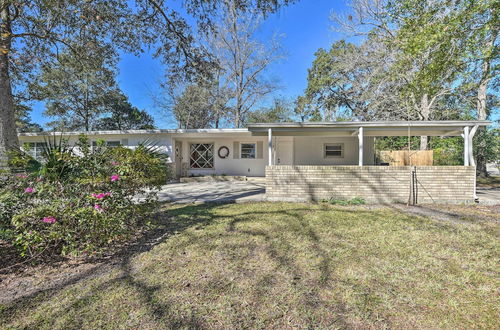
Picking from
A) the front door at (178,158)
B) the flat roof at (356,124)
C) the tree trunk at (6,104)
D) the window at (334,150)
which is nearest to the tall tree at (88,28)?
the tree trunk at (6,104)

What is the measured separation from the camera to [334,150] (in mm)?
11508

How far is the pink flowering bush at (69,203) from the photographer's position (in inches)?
104

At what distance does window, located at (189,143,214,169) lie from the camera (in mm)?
12367

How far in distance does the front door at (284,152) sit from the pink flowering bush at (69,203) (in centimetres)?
903

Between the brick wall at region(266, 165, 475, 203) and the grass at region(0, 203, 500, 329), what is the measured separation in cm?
252

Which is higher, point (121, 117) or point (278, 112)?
point (278, 112)

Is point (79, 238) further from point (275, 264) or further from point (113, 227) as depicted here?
point (275, 264)

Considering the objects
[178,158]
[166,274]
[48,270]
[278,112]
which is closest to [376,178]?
[166,274]

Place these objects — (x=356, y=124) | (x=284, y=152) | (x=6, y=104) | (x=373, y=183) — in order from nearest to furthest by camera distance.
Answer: (x=6, y=104)
(x=373, y=183)
(x=356, y=124)
(x=284, y=152)

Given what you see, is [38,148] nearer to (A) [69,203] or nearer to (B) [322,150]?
(A) [69,203]

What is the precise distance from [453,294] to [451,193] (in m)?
5.49

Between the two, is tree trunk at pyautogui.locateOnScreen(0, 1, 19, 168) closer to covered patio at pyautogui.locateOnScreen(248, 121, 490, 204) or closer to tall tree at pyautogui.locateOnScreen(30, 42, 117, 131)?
covered patio at pyautogui.locateOnScreen(248, 121, 490, 204)

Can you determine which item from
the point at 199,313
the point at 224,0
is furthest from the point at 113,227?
the point at 224,0

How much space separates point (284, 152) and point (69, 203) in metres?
10.0
